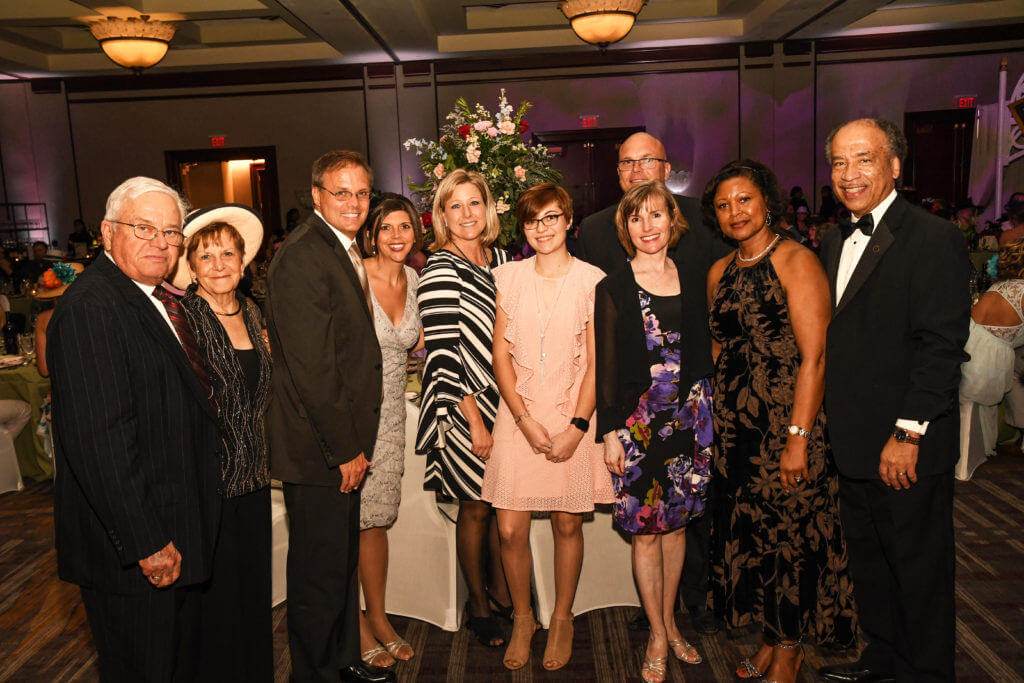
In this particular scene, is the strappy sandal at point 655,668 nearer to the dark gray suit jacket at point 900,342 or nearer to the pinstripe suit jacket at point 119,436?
the dark gray suit jacket at point 900,342

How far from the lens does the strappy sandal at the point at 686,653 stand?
2961mm

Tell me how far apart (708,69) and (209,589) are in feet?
38.3

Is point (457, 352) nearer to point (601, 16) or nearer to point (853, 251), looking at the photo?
point (853, 251)

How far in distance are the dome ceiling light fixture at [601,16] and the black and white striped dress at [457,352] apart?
6.24 meters

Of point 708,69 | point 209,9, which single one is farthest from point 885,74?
point 209,9

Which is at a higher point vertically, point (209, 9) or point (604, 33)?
point (209, 9)

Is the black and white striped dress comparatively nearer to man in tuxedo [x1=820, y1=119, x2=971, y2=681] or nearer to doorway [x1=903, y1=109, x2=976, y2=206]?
man in tuxedo [x1=820, y1=119, x2=971, y2=681]

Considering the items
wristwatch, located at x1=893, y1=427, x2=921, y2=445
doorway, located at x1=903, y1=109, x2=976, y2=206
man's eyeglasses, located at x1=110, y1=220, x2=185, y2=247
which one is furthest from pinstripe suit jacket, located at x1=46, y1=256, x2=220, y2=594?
doorway, located at x1=903, y1=109, x2=976, y2=206

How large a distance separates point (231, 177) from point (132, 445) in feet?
58.9

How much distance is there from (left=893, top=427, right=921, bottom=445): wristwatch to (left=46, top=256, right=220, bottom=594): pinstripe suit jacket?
2.09 meters

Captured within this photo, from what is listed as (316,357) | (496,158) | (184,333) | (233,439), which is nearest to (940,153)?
(496,158)

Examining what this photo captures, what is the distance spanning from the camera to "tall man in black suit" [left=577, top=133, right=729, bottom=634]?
10.2ft

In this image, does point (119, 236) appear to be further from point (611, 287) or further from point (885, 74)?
point (885, 74)

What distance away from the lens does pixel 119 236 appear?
1.96m
